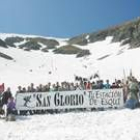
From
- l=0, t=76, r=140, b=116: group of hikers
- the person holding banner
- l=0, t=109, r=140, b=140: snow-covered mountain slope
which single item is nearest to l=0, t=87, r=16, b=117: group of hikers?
l=0, t=76, r=140, b=116: group of hikers

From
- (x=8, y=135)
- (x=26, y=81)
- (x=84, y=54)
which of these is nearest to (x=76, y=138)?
(x=8, y=135)

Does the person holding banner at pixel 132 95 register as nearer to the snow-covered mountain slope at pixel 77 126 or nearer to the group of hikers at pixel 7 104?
the snow-covered mountain slope at pixel 77 126

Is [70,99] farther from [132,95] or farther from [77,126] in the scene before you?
[77,126]

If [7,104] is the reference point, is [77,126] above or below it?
below

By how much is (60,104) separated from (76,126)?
4.36 metres

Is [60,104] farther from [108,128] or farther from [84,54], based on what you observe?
[84,54]

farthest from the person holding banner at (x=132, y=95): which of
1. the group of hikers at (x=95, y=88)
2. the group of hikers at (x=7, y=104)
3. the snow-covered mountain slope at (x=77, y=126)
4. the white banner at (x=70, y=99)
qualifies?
the group of hikers at (x=7, y=104)

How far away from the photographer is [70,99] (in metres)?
23.1

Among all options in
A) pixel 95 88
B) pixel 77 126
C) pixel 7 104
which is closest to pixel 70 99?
pixel 95 88

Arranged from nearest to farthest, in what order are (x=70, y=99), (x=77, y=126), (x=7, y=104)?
(x=77, y=126) < (x=7, y=104) < (x=70, y=99)

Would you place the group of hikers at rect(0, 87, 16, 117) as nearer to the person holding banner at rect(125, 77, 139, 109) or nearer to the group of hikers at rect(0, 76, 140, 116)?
the group of hikers at rect(0, 76, 140, 116)

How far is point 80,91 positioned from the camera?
23.2 metres

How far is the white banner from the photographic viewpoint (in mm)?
22891

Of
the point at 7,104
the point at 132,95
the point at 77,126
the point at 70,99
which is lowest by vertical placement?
the point at 77,126
